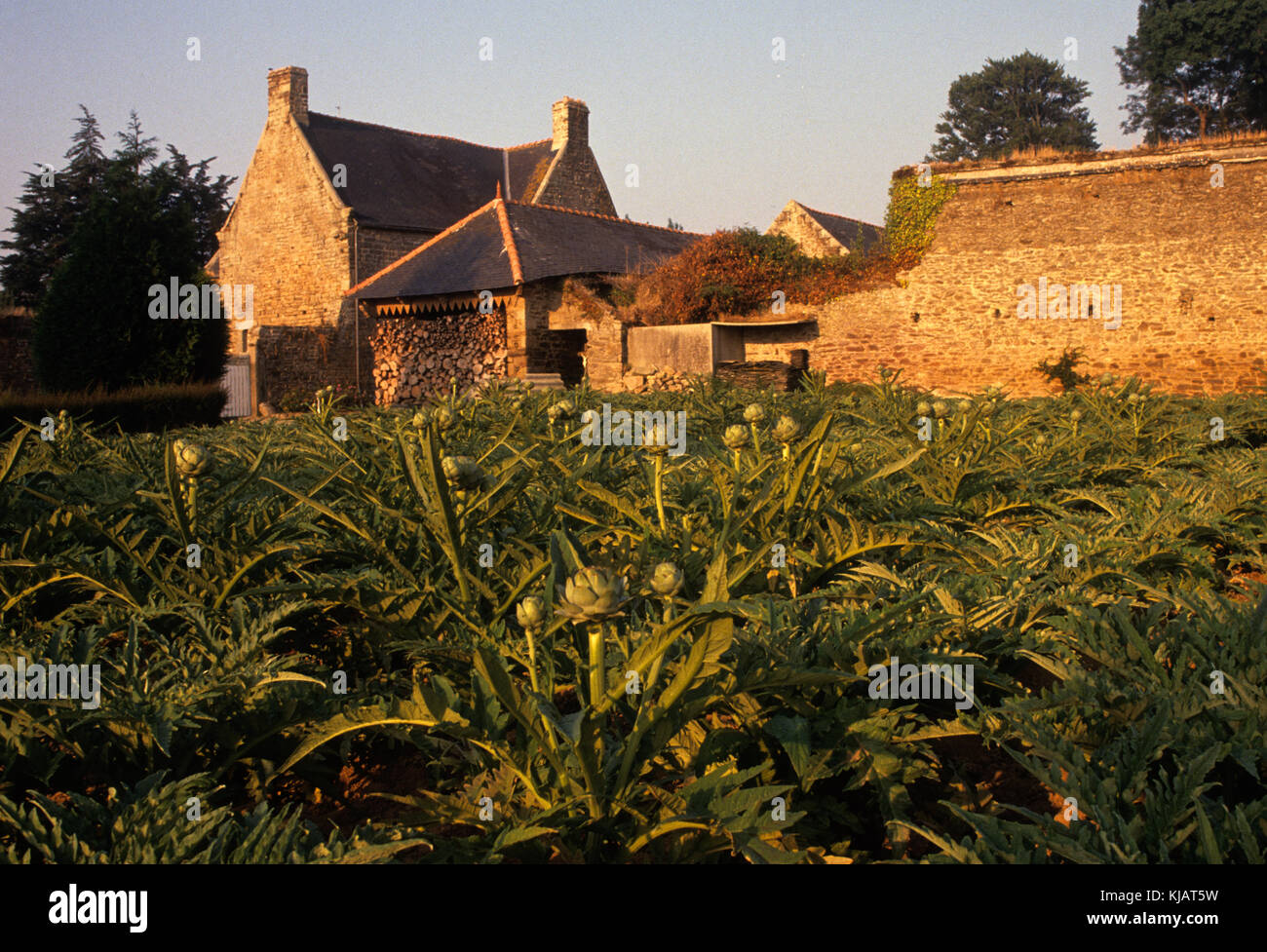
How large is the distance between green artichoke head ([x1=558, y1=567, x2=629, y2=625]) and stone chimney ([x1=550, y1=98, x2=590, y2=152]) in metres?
30.5

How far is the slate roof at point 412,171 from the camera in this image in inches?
1094

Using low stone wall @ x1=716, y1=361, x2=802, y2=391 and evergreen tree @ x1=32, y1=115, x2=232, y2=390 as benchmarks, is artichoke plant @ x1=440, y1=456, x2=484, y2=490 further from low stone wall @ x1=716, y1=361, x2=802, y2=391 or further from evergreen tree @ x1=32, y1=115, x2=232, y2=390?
evergreen tree @ x1=32, y1=115, x2=232, y2=390

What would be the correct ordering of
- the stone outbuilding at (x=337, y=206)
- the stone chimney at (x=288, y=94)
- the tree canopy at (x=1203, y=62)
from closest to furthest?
the stone outbuilding at (x=337, y=206)
the stone chimney at (x=288, y=94)
the tree canopy at (x=1203, y=62)

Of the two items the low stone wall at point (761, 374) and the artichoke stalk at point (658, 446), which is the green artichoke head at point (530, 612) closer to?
the artichoke stalk at point (658, 446)

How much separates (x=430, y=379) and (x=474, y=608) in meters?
19.3

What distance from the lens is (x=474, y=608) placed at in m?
2.23

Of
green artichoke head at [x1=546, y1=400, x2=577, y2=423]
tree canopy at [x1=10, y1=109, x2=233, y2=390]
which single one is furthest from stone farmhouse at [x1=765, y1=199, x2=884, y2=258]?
green artichoke head at [x1=546, y1=400, x2=577, y2=423]

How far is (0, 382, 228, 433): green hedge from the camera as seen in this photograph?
1288 centimetres

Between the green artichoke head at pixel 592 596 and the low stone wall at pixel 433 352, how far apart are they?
17842 mm

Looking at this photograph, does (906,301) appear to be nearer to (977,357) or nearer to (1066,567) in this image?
(977,357)

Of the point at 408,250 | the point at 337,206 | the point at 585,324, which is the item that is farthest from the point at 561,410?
the point at 408,250

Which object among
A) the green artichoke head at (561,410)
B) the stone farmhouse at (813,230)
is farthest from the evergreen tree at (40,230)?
the green artichoke head at (561,410)

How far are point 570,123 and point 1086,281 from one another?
59.6 feet
